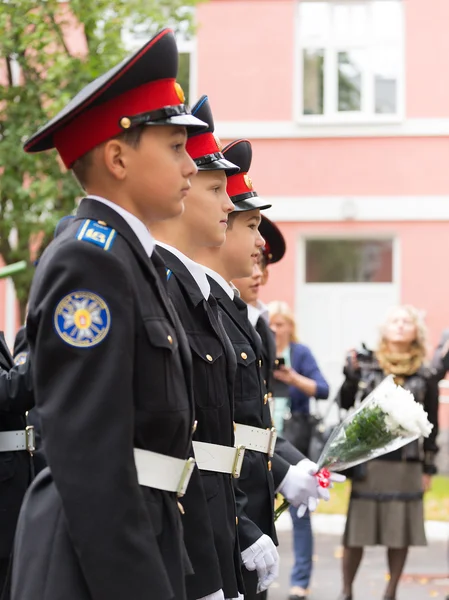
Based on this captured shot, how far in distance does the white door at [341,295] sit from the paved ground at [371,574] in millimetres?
6543

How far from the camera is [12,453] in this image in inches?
206

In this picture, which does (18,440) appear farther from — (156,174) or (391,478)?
(391,478)

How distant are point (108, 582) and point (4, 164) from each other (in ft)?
32.1

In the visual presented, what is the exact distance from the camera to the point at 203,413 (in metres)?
3.38

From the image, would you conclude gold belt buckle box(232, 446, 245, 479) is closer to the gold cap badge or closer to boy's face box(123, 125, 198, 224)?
boy's face box(123, 125, 198, 224)

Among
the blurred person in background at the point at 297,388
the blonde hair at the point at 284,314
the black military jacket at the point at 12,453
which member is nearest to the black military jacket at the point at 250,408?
the black military jacket at the point at 12,453

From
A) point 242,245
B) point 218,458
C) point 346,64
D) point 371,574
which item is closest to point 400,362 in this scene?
point 371,574

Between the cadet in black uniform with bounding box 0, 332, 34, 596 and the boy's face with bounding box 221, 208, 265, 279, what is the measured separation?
1033 mm

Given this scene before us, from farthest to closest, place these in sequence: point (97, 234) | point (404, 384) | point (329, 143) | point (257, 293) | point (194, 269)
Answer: point (329, 143)
point (404, 384)
point (257, 293)
point (194, 269)
point (97, 234)

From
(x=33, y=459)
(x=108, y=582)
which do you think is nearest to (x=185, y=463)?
(x=108, y=582)

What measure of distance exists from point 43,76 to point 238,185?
797 centimetres

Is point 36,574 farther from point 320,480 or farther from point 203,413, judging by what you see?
point 320,480

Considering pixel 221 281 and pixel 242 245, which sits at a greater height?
pixel 242 245

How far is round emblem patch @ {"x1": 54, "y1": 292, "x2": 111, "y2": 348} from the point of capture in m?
2.56
